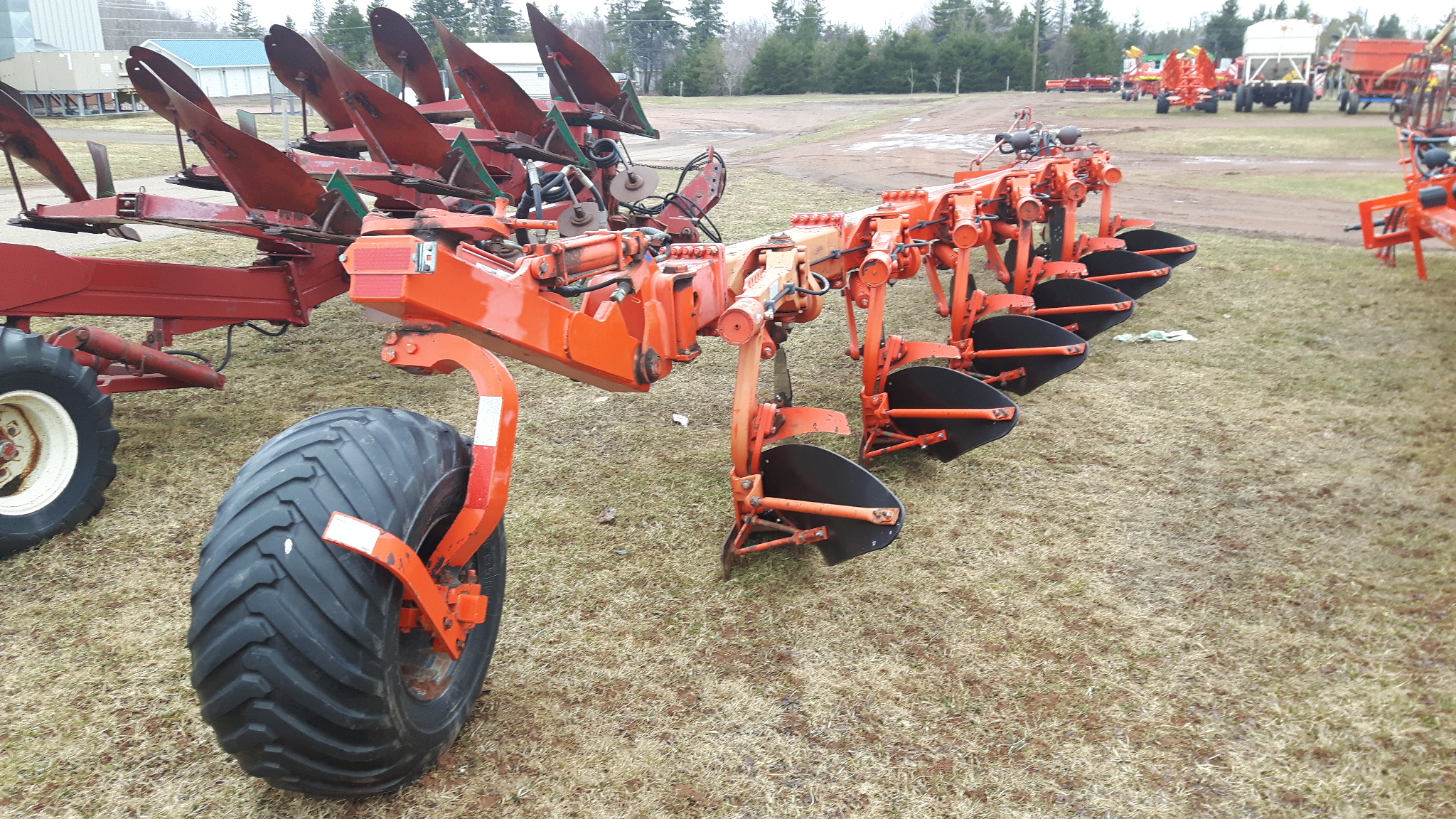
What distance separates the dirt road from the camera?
1273cm

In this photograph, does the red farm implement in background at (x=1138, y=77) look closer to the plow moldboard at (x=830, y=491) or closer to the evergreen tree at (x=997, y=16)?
the evergreen tree at (x=997, y=16)

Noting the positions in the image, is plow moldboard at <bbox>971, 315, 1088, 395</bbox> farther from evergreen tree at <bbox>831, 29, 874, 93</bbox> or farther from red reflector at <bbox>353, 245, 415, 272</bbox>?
evergreen tree at <bbox>831, 29, 874, 93</bbox>

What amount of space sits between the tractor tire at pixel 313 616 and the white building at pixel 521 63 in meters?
37.4

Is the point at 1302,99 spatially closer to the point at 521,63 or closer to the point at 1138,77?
the point at 1138,77

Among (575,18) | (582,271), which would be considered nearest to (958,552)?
(582,271)

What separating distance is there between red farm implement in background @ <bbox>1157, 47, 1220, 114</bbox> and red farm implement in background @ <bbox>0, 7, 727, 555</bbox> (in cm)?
2833

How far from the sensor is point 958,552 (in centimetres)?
379

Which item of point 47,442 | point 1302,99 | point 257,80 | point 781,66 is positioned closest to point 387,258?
point 47,442

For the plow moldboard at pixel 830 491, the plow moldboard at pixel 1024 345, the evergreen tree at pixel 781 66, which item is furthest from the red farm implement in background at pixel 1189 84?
the plow moldboard at pixel 830 491

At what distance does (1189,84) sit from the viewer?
29.7m

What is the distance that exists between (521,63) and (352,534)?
139 feet

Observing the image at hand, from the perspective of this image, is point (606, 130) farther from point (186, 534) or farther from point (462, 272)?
point (462, 272)

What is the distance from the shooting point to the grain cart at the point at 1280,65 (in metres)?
29.6

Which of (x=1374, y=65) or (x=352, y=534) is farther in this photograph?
(x=1374, y=65)
